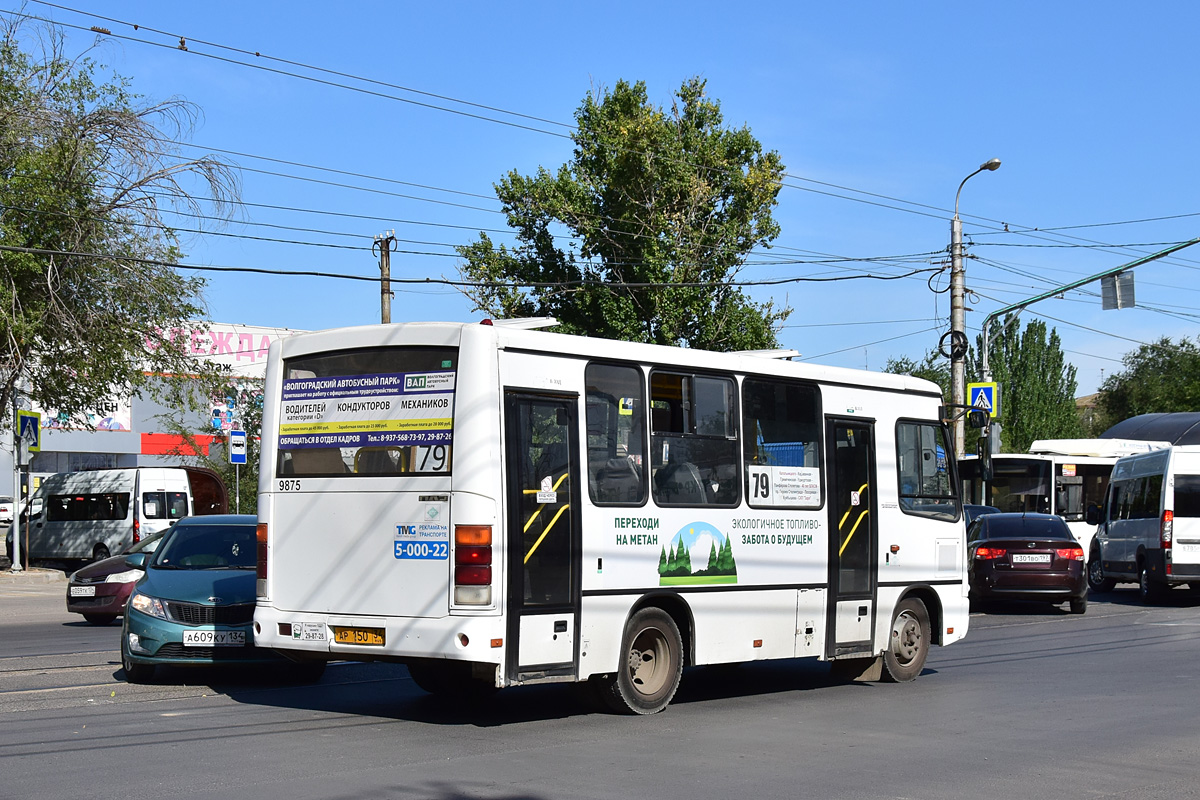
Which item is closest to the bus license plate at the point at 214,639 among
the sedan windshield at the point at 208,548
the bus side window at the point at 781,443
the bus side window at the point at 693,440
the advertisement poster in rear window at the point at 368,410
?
the sedan windshield at the point at 208,548

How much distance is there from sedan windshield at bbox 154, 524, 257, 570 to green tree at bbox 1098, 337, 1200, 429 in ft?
234

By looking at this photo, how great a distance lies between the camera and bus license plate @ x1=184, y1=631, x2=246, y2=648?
36.8 feet

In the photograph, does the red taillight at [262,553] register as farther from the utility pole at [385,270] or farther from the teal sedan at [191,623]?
the utility pole at [385,270]

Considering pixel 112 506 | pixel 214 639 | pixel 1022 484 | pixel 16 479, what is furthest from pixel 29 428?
pixel 1022 484

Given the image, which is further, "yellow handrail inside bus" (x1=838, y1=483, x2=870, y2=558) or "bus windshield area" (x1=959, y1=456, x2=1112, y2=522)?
"bus windshield area" (x1=959, y1=456, x2=1112, y2=522)

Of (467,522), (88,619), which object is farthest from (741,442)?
(88,619)

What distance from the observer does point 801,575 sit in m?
11.2

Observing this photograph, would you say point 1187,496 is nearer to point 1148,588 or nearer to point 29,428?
point 1148,588

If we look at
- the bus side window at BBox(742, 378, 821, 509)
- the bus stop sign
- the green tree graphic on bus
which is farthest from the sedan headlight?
the bus stop sign

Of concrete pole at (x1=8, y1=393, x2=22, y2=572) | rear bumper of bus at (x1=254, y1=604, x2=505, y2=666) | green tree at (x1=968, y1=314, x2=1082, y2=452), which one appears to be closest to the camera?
rear bumper of bus at (x1=254, y1=604, x2=505, y2=666)

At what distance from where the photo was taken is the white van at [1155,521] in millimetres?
22547

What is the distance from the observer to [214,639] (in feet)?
37.0

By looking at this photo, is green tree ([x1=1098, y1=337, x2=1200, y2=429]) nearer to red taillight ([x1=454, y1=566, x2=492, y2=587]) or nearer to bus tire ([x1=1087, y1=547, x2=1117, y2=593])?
bus tire ([x1=1087, y1=547, x2=1117, y2=593])

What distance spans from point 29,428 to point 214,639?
16.7 metres
